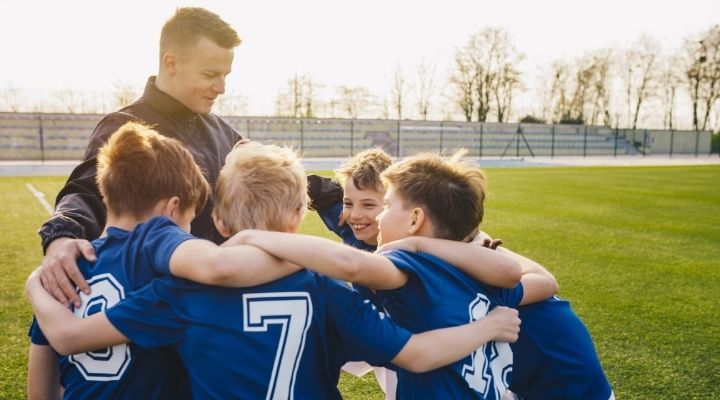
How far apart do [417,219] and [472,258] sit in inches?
9.9

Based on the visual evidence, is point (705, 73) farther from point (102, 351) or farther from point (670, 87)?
point (102, 351)

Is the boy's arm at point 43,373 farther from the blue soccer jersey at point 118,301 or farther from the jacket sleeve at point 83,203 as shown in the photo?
the jacket sleeve at point 83,203

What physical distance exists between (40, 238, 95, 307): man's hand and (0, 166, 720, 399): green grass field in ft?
7.06

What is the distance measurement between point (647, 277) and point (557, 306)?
4792 millimetres

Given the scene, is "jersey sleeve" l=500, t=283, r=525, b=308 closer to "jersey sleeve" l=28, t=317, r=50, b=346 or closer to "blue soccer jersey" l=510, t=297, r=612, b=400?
"blue soccer jersey" l=510, t=297, r=612, b=400

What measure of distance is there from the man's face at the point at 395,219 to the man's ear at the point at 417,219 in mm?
12

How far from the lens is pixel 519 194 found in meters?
16.1

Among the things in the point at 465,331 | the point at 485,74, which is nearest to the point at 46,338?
the point at 465,331

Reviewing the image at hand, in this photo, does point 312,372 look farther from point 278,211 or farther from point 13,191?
point 13,191

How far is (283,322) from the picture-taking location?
5.85 ft

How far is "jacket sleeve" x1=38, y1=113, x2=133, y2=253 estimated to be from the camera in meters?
2.31

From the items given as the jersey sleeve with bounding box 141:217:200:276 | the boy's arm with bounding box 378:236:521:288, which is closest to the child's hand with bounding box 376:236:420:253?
the boy's arm with bounding box 378:236:521:288

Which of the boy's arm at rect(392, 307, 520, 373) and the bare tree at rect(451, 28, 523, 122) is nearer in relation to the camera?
the boy's arm at rect(392, 307, 520, 373)

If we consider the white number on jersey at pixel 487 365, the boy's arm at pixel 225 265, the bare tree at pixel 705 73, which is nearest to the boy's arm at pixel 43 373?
the boy's arm at pixel 225 265
